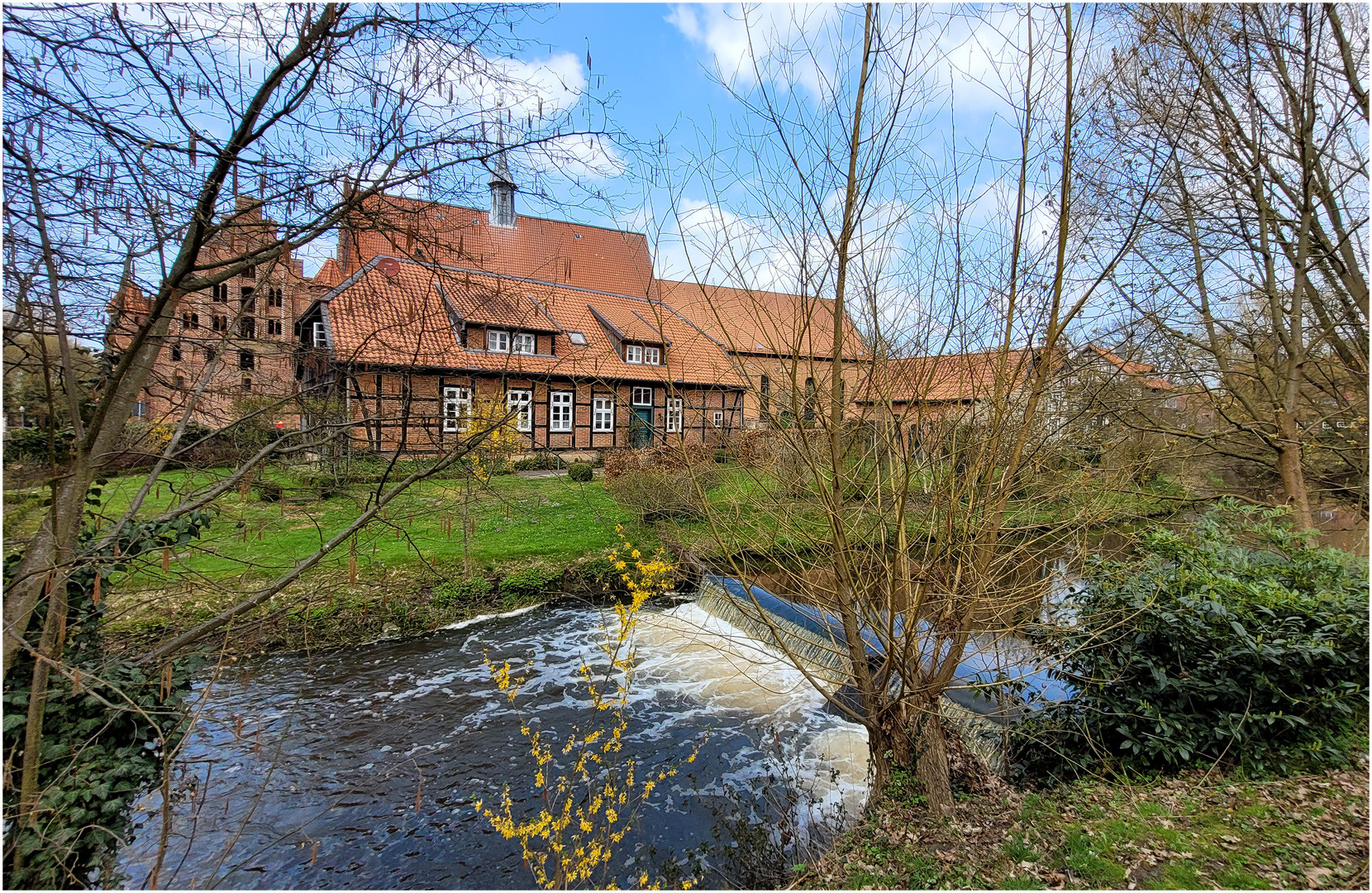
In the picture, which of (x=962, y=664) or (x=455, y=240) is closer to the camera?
(x=455, y=240)

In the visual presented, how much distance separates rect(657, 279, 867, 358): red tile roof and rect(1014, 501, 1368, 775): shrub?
2189 millimetres

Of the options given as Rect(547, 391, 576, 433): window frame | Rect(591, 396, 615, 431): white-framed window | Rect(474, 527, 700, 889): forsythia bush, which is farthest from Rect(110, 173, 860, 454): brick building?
Rect(591, 396, 615, 431): white-framed window

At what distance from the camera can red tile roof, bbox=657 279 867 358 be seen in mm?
3229

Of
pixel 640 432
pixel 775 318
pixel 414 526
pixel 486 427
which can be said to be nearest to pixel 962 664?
pixel 775 318

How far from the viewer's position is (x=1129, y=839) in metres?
3.13

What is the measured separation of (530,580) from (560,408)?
10.4 meters

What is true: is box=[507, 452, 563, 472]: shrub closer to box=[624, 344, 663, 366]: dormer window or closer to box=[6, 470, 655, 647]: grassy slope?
box=[6, 470, 655, 647]: grassy slope

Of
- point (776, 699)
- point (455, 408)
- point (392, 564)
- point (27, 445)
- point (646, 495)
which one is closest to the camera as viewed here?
point (27, 445)

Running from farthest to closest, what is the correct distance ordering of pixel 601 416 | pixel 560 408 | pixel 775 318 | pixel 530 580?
pixel 601 416 → pixel 560 408 → pixel 530 580 → pixel 775 318

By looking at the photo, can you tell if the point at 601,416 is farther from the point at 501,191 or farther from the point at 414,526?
the point at 501,191

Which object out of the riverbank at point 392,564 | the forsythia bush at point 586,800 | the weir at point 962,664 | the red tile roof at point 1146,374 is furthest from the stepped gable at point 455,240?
the red tile roof at point 1146,374

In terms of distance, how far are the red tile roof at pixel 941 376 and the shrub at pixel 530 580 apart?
7234mm

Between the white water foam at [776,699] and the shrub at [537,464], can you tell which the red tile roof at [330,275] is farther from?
the shrub at [537,464]

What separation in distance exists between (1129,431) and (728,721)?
448 cm
